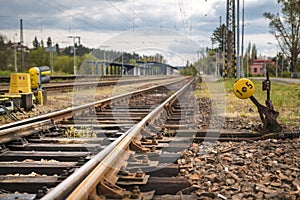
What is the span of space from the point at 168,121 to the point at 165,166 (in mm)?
3173

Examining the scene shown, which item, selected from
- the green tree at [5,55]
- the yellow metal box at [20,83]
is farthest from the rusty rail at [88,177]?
the green tree at [5,55]

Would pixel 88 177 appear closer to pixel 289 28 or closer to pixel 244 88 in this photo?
pixel 244 88

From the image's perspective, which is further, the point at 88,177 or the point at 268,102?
the point at 268,102

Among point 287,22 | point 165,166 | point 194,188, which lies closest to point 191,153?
point 165,166

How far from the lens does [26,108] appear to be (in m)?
8.62

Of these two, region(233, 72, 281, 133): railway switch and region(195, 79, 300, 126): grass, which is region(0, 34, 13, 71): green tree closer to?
region(195, 79, 300, 126): grass

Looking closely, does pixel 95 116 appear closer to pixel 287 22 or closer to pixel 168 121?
pixel 168 121

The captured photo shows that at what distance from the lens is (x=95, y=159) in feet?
10.8

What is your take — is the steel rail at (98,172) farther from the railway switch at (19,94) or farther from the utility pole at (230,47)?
the utility pole at (230,47)

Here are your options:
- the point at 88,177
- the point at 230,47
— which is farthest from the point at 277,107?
the point at 230,47

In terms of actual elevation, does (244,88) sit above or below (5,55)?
below

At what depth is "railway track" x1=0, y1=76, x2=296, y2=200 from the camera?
9.20 feet

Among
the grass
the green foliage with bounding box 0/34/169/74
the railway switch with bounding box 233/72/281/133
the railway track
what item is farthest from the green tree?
the railway switch with bounding box 233/72/281/133

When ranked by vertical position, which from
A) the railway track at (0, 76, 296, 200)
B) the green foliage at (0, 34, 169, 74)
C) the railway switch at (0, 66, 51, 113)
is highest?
the green foliage at (0, 34, 169, 74)
